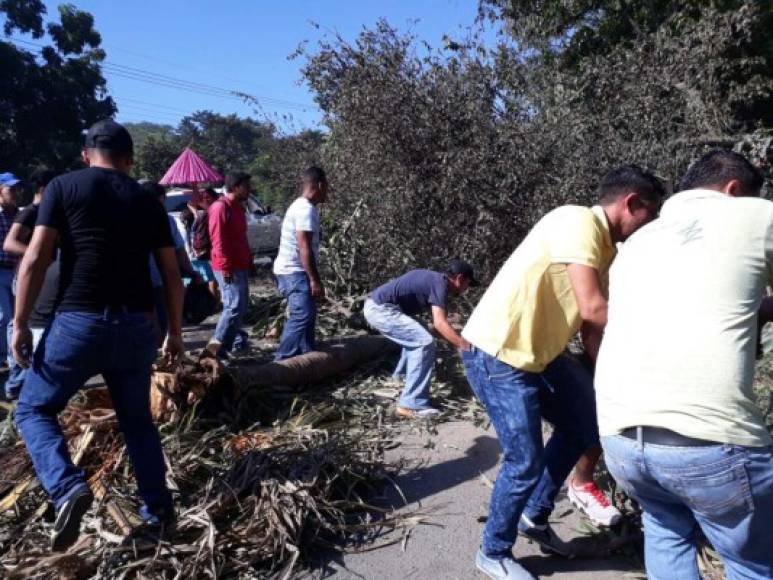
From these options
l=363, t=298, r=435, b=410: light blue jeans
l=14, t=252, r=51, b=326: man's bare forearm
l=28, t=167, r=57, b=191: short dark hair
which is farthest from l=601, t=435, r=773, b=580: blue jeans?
l=28, t=167, r=57, b=191: short dark hair

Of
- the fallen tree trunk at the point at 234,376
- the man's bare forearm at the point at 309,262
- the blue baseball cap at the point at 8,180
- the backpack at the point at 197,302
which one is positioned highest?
the blue baseball cap at the point at 8,180

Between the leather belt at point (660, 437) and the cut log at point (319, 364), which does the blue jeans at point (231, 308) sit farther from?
the leather belt at point (660, 437)

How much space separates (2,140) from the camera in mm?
23188

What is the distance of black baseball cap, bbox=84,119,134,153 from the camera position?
3338 mm

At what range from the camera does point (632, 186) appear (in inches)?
113

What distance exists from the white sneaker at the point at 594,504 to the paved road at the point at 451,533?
0.11 m

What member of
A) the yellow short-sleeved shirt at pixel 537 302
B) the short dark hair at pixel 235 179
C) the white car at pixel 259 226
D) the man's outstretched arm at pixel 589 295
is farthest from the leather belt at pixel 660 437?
the white car at pixel 259 226

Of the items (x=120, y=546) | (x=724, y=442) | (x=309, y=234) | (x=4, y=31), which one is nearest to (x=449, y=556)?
(x=120, y=546)

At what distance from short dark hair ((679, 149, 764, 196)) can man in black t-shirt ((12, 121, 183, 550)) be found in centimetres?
240

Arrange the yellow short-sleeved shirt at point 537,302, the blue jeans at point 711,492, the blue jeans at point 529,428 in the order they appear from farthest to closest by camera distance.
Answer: the blue jeans at point 529,428, the yellow short-sleeved shirt at point 537,302, the blue jeans at point 711,492

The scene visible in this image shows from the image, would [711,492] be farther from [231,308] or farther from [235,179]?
[235,179]

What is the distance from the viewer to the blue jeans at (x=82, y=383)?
3.15 metres

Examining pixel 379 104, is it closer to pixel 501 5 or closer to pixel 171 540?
pixel 501 5

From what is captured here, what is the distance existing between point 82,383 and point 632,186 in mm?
2569
